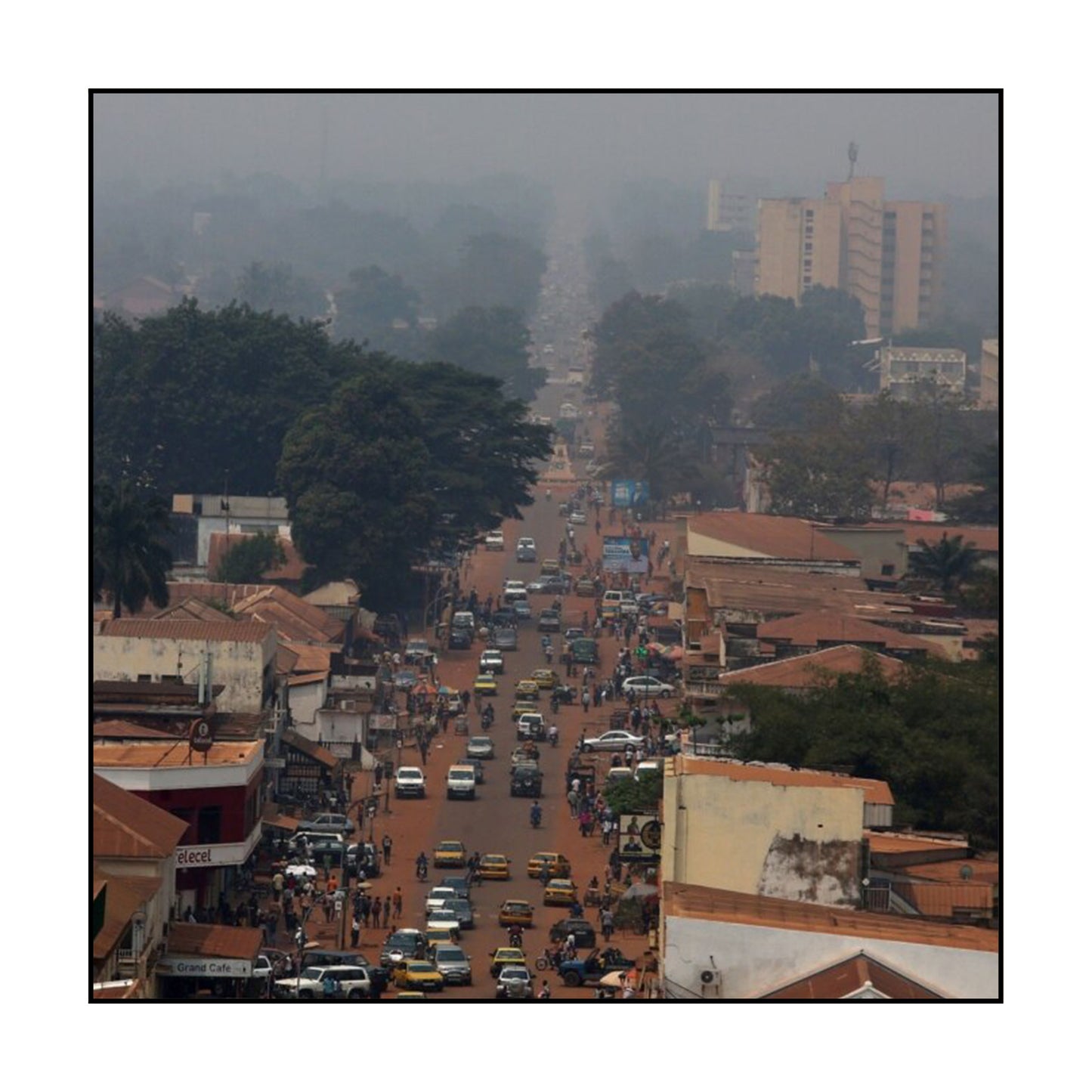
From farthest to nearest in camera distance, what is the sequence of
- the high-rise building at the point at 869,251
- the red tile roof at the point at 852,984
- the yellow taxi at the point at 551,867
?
the high-rise building at the point at 869,251 < the yellow taxi at the point at 551,867 < the red tile roof at the point at 852,984

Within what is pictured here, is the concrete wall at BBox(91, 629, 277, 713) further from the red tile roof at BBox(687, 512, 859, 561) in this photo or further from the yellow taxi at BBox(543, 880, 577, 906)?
the red tile roof at BBox(687, 512, 859, 561)

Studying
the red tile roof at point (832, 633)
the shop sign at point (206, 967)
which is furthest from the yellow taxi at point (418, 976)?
the red tile roof at point (832, 633)

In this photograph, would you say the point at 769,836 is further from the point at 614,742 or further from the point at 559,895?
the point at 614,742

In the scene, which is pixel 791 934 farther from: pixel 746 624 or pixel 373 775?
pixel 746 624

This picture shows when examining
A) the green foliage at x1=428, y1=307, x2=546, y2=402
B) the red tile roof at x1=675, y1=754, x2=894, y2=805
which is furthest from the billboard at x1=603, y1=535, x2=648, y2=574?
the green foliage at x1=428, y1=307, x2=546, y2=402

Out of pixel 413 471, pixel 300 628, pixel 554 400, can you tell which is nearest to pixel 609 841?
pixel 300 628

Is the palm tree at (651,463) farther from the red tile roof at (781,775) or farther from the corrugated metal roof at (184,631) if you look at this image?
the red tile roof at (781,775)

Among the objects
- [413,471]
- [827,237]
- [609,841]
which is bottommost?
[609,841]
